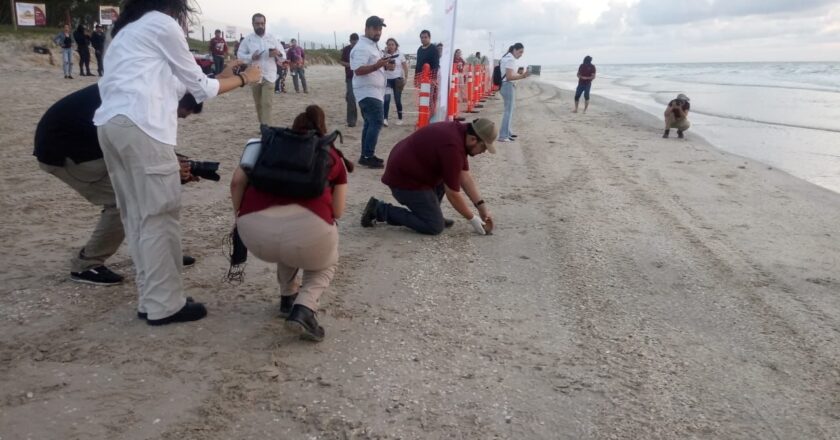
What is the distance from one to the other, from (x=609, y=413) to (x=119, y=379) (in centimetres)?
224

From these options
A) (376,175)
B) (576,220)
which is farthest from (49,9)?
(576,220)

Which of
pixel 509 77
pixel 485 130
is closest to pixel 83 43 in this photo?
pixel 509 77

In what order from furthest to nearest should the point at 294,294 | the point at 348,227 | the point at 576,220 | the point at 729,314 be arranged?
1. the point at 576,220
2. the point at 348,227
3. the point at 729,314
4. the point at 294,294

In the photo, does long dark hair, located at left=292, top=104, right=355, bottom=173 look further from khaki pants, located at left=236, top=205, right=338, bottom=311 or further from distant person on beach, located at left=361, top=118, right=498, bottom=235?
distant person on beach, located at left=361, top=118, right=498, bottom=235

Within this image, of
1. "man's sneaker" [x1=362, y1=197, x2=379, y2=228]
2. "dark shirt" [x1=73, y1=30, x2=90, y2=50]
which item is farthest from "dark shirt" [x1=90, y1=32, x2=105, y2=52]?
"man's sneaker" [x1=362, y1=197, x2=379, y2=228]

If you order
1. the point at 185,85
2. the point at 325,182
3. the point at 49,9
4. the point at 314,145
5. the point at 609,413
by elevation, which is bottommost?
the point at 609,413

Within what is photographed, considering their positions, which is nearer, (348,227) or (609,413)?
(609,413)

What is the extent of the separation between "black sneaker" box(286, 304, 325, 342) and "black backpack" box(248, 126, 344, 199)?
2.03 ft

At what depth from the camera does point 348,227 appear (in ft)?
17.4

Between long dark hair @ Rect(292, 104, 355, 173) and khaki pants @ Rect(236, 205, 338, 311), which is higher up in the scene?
long dark hair @ Rect(292, 104, 355, 173)

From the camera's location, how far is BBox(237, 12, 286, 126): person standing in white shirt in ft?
28.0

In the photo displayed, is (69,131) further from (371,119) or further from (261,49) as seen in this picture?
(261,49)

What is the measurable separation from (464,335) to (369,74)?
5.10 meters

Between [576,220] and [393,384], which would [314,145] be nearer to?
[393,384]
